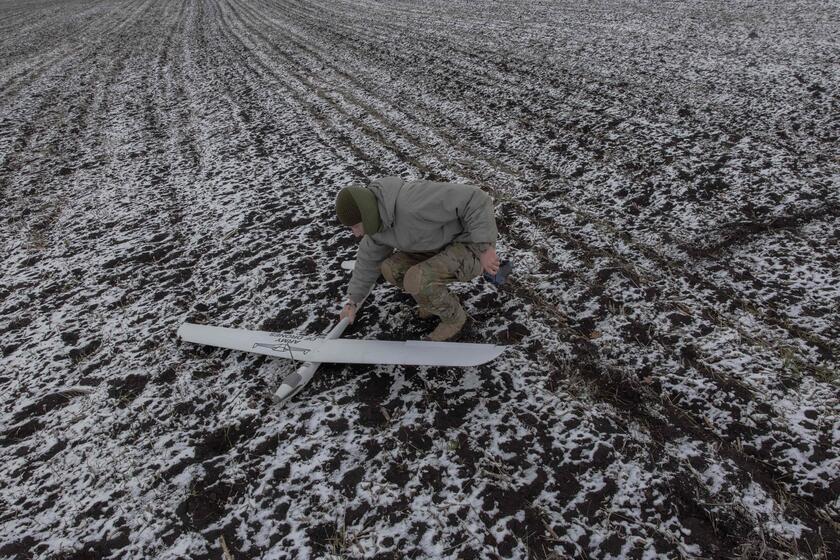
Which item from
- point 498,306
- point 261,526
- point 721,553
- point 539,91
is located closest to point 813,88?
point 539,91

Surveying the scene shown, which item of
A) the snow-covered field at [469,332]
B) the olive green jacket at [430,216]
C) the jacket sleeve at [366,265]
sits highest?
the olive green jacket at [430,216]

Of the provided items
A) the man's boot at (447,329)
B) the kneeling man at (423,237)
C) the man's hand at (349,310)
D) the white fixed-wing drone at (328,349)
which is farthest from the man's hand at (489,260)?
the man's hand at (349,310)

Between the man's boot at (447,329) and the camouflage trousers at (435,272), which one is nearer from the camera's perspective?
the camouflage trousers at (435,272)

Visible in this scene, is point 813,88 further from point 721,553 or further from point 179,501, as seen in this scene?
point 179,501

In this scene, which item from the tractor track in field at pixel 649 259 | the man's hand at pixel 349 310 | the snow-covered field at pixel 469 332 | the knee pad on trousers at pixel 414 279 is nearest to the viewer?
the snow-covered field at pixel 469 332

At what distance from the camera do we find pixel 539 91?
26.2ft

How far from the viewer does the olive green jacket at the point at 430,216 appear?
2.89 meters

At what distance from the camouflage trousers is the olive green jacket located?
9 centimetres

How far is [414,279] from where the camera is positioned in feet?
9.98

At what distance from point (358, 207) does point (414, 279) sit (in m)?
0.63

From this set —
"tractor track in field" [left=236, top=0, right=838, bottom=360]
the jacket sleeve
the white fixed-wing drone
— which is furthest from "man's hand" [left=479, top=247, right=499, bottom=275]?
"tractor track in field" [left=236, top=0, right=838, bottom=360]

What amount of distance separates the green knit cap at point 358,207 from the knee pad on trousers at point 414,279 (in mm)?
407

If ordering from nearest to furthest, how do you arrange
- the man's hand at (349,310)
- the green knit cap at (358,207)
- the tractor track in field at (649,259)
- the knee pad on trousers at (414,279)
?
the green knit cap at (358,207) < the knee pad on trousers at (414,279) < the tractor track in field at (649,259) < the man's hand at (349,310)

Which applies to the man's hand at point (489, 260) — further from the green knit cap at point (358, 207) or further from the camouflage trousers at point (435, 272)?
the green knit cap at point (358, 207)
